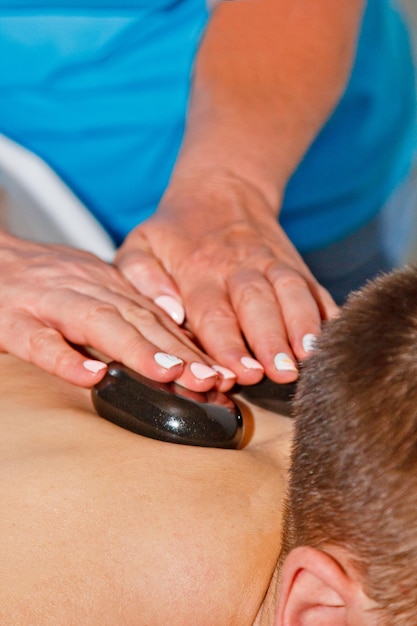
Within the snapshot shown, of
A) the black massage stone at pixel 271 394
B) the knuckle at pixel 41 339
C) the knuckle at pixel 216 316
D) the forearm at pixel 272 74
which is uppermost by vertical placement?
the forearm at pixel 272 74

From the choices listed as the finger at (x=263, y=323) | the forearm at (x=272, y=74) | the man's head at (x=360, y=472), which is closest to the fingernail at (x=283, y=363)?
the finger at (x=263, y=323)

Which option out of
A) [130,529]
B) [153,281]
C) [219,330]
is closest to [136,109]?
[153,281]

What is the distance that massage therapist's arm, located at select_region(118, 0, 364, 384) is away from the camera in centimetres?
97

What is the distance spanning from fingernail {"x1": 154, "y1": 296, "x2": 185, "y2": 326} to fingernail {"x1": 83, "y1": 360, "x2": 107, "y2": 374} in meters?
0.14

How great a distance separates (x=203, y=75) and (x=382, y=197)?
1.17ft

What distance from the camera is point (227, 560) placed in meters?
0.75

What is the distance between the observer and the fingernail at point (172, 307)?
1.03 m

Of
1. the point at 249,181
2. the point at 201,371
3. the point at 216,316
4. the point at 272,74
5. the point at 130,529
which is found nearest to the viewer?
the point at 130,529

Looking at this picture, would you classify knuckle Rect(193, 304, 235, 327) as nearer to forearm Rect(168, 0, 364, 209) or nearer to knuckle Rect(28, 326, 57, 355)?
knuckle Rect(28, 326, 57, 355)

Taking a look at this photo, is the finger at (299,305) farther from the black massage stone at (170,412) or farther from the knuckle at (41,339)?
the knuckle at (41,339)

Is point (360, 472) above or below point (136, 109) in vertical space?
above

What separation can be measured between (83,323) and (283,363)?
8.4 inches

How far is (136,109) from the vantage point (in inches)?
57.4

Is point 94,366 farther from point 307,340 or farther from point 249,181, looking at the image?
point 249,181
